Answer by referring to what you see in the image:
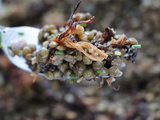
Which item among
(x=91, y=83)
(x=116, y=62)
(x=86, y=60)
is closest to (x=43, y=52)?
(x=86, y=60)

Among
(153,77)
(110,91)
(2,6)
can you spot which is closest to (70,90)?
(110,91)

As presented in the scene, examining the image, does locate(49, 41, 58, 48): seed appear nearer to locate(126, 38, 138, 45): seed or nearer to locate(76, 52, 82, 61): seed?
locate(76, 52, 82, 61): seed

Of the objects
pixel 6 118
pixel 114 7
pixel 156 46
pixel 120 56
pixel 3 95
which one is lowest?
pixel 120 56

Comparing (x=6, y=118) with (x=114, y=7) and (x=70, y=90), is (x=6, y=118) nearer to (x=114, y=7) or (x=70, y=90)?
(x=70, y=90)

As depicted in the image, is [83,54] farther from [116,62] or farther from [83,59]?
[116,62]

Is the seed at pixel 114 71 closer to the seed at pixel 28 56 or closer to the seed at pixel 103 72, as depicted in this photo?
the seed at pixel 103 72

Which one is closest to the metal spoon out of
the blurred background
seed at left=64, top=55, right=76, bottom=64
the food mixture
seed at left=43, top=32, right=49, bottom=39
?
seed at left=43, top=32, right=49, bottom=39

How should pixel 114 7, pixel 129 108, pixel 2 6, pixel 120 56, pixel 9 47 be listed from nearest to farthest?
pixel 120 56
pixel 9 47
pixel 129 108
pixel 114 7
pixel 2 6
